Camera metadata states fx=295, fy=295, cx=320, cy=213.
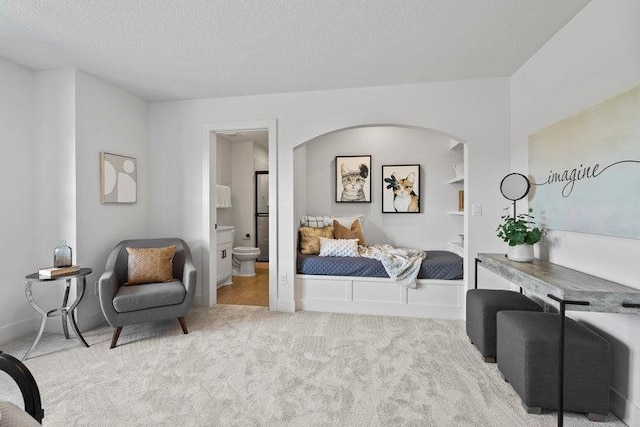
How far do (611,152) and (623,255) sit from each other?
60 centimetres

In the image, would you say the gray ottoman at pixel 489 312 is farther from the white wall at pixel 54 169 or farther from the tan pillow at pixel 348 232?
the white wall at pixel 54 169

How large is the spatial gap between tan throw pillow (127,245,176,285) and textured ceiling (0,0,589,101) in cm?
178

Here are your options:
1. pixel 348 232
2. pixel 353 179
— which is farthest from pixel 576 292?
pixel 353 179

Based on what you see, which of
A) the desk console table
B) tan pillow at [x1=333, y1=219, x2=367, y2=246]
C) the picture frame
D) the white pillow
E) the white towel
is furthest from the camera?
the white towel

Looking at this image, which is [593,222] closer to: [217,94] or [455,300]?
[455,300]

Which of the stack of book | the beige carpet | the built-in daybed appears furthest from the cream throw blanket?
the stack of book

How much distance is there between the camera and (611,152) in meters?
1.73

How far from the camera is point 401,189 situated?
4.41 metres

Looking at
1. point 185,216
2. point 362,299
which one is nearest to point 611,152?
point 362,299

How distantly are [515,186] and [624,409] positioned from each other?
1702 millimetres

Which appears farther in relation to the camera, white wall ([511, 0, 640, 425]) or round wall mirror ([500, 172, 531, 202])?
round wall mirror ([500, 172, 531, 202])

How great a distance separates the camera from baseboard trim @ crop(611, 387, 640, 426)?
160cm

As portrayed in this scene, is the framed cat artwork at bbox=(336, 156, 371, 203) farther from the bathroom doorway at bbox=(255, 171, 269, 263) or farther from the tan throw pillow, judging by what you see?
the tan throw pillow

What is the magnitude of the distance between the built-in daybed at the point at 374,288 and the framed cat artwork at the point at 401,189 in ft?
3.36
